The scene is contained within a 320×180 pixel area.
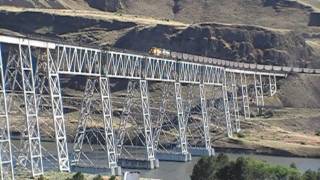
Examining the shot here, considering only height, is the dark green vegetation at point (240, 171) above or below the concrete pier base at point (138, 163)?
above

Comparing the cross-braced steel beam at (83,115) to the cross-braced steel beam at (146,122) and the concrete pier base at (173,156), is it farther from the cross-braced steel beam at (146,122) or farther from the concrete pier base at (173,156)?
the concrete pier base at (173,156)

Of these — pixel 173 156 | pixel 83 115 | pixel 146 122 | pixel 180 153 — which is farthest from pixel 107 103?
pixel 180 153

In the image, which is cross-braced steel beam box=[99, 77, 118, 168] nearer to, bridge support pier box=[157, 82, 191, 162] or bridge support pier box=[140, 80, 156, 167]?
bridge support pier box=[140, 80, 156, 167]

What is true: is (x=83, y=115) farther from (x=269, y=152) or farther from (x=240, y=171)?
(x=269, y=152)

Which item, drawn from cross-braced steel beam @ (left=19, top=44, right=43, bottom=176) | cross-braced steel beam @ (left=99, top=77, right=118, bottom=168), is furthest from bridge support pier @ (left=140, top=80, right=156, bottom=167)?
cross-braced steel beam @ (left=19, top=44, right=43, bottom=176)

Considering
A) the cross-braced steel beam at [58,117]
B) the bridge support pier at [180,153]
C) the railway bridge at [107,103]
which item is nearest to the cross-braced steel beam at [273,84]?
the railway bridge at [107,103]

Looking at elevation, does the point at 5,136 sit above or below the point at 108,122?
above
